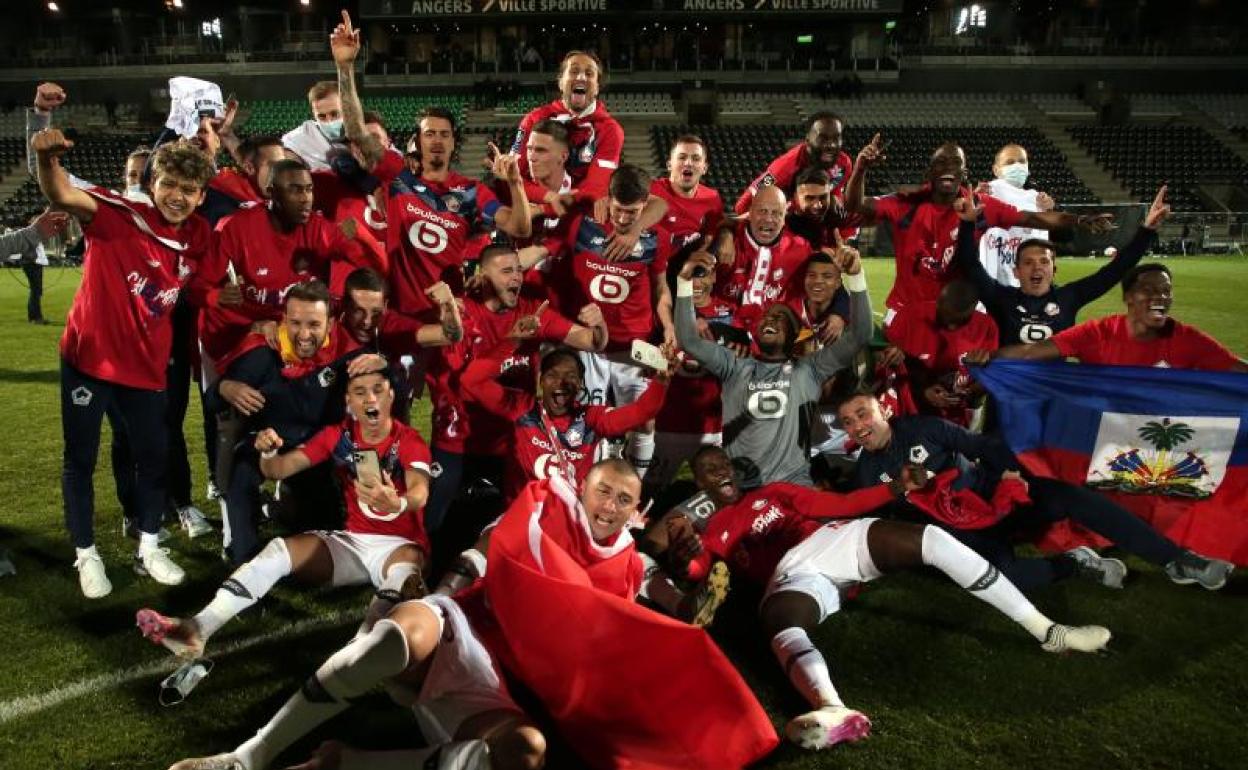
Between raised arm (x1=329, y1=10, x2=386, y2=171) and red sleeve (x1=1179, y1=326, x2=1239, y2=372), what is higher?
raised arm (x1=329, y1=10, x2=386, y2=171)

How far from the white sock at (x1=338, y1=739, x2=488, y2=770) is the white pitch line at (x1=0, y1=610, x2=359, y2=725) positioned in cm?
133

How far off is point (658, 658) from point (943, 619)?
2.11m

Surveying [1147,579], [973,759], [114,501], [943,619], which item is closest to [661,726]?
[973,759]

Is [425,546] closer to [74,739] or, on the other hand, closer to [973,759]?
[74,739]

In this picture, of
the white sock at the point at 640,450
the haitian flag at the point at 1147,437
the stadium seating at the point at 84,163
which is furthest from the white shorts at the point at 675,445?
the stadium seating at the point at 84,163

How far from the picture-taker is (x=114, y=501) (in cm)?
601

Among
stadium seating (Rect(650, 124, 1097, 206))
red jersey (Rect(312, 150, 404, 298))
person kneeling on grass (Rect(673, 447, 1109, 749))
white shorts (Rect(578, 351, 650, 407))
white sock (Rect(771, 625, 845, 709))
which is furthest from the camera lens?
stadium seating (Rect(650, 124, 1097, 206))

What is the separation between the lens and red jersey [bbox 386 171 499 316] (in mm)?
5949

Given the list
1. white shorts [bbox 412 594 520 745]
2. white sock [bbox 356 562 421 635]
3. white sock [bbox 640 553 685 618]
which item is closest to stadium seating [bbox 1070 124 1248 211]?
white sock [bbox 640 553 685 618]

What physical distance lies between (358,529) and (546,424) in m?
1.21

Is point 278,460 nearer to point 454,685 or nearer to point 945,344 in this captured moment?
point 454,685

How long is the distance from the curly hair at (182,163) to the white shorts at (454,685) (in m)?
2.76

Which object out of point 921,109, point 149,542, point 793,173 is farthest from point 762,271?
point 921,109

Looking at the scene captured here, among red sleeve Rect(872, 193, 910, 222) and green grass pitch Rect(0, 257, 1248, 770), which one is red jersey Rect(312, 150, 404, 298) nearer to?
green grass pitch Rect(0, 257, 1248, 770)
